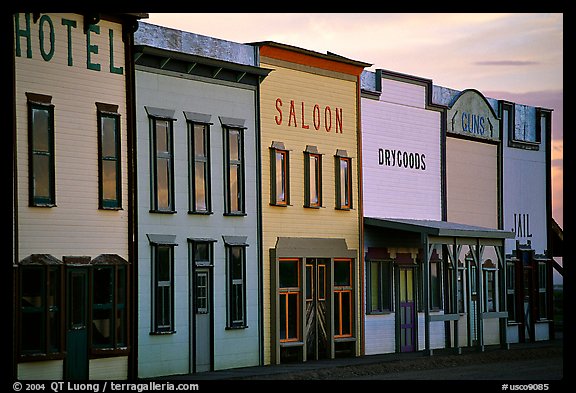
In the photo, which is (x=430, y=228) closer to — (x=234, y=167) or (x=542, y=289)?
(x=234, y=167)

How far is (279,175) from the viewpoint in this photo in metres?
33.5

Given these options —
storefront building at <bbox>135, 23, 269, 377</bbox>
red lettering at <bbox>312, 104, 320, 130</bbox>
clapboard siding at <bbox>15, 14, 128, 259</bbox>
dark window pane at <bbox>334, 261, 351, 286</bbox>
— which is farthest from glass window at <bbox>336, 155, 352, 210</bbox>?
clapboard siding at <bbox>15, 14, 128, 259</bbox>

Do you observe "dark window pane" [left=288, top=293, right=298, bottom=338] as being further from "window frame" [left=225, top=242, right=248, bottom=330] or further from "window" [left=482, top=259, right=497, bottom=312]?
"window" [left=482, top=259, right=497, bottom=312]

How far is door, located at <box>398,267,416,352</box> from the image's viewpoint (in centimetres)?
3834

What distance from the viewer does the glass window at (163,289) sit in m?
28.9

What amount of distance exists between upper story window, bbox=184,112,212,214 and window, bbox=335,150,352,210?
5.96 m

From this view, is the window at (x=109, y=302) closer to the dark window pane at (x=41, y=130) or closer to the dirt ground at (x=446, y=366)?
the dark window pane at (x=41, y=130)

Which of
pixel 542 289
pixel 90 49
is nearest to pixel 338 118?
pixel 90 49

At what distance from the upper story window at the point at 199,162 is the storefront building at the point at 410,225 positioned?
6974mm

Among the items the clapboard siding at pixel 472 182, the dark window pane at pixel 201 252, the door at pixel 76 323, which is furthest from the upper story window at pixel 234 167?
the clapboard siding at pixel 472 182

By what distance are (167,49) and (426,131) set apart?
13278 millimetres
